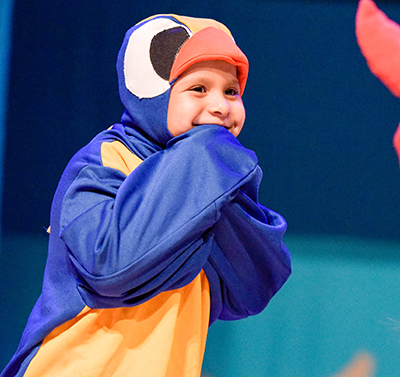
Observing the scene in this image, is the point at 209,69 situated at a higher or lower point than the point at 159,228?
higher

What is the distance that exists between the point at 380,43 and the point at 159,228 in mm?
948

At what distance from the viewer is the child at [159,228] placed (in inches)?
24.1

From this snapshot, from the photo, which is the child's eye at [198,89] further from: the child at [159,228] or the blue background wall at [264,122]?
the blue background wall at [264,122]

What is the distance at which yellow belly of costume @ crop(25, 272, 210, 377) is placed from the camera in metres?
0.66

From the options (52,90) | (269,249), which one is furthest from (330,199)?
(52,90)

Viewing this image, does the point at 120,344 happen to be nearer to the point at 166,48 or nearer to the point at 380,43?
the point at 166,48

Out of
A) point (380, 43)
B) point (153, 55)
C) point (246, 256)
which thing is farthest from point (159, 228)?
point (380, 43)

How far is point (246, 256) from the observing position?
2.34 ft

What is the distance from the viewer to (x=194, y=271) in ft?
2.22

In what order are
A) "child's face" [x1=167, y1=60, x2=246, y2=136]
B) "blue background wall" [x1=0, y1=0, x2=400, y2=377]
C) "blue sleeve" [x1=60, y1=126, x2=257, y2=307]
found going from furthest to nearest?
"blue background wall" [x1=0, y1=0, x2=400, y2=377] < "child's face" [x1=167, y1=60, x2=246, y2=136] < "blue sleeve" [x1=60, y1=126, x2=257, y2=307]

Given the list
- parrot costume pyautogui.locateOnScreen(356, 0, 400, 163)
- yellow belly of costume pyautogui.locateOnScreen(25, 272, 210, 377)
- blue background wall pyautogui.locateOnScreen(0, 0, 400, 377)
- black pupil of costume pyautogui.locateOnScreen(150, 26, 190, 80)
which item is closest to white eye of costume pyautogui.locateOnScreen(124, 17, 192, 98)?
black pupil of costume pyautogui.locateOnScreen(150, 26, 190, 80)

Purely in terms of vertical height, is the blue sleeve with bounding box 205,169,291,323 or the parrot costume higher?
the parrot costume

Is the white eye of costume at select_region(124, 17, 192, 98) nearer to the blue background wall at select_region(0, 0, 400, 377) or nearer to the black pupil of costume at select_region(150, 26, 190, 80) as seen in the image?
the black pupil of costume at select_region(150, 26, 190, 80)

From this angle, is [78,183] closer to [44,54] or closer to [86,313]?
[86,313]
